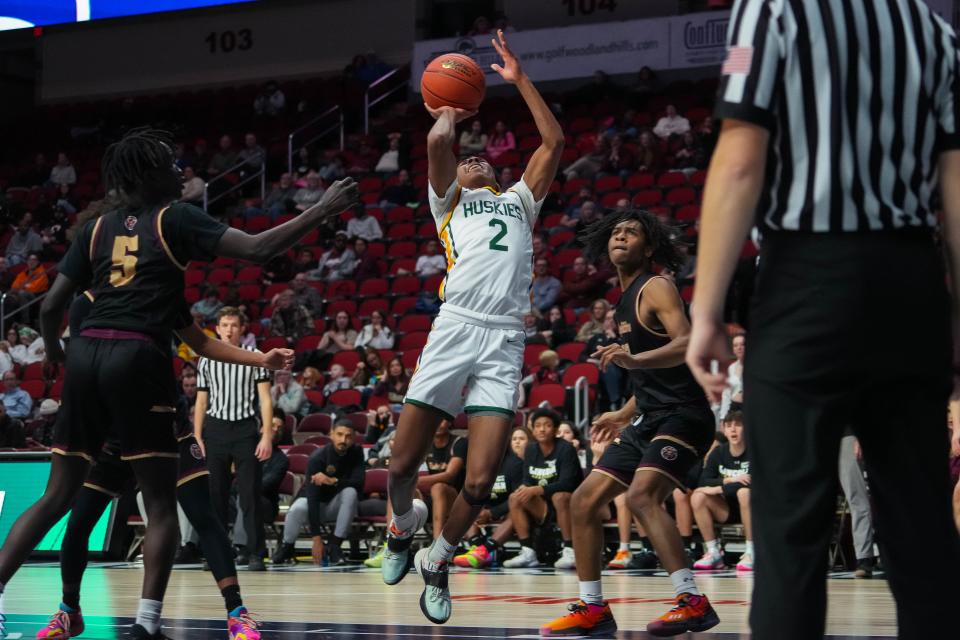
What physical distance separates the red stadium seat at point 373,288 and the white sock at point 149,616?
12.7 meters

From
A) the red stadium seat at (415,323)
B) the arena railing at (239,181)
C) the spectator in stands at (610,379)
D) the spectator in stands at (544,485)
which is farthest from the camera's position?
the arena railing at (239,181)

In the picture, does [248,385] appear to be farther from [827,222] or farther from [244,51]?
[244,51]

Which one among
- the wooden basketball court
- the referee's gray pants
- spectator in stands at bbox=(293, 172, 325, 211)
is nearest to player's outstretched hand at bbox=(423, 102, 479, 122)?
the wooden basketball court

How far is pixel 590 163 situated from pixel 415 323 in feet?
13.2

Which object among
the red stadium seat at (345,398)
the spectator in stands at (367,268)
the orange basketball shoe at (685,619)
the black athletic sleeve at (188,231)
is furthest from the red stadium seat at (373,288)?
the black athletic sleeve at (188,231)

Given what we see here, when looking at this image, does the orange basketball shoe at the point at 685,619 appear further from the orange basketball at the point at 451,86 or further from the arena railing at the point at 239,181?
the arena railing at the point at 239,181

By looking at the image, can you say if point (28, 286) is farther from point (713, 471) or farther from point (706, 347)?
point (706, 347)

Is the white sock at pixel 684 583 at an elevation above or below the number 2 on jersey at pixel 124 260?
below

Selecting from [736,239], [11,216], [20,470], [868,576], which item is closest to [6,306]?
[11,216]

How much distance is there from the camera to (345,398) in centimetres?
1466

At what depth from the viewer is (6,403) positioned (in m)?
15.9

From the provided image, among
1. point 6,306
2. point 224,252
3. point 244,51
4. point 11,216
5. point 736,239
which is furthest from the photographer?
point 244,51

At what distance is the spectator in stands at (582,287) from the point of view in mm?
15273

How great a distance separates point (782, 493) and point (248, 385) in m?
8.38
